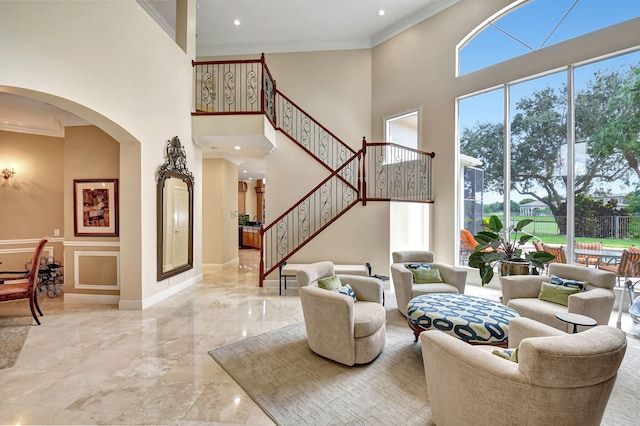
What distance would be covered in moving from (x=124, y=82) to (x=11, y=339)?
352cm

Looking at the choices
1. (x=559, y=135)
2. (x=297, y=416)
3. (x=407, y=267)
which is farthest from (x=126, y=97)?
(x=559, y=135)

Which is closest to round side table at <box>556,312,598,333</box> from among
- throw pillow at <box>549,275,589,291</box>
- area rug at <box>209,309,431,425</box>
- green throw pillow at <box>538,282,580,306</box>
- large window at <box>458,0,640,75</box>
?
green throw pillow at <box>538,282,580,306</box>

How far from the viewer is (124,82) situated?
413cm

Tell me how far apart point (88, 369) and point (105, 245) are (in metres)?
2.65

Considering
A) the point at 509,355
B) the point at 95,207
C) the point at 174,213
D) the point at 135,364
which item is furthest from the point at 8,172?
the point at 509,355

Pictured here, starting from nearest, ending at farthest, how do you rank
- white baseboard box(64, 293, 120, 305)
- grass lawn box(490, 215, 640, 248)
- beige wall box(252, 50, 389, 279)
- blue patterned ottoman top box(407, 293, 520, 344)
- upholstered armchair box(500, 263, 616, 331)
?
blue patterned ottoman top box(407, 293, 520, 344), upholstered armchair box(500, 263, 616, 331), white baseboard box(64, 293, 120, 305), grass lawn box(490, 215, 640, 248), beige wall box(252, 50, 389, 279)

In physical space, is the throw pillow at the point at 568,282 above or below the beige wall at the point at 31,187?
below

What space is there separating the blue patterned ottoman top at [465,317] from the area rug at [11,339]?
164 inches

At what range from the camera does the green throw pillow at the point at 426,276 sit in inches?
175

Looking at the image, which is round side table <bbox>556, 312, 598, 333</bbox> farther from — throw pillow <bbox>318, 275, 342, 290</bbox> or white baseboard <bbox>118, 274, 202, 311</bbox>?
white baseboard <bbox>118, 274, 202, 311</bbox>

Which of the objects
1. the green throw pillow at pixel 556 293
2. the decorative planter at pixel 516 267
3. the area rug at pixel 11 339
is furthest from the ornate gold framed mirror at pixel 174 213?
the green throw pillow at pixel 556 293

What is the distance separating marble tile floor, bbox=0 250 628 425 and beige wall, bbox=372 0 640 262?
269 cm

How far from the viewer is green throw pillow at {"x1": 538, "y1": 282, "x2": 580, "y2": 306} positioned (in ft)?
11.3

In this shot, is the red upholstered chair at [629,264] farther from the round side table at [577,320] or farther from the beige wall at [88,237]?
the beige wall at [88,237]
